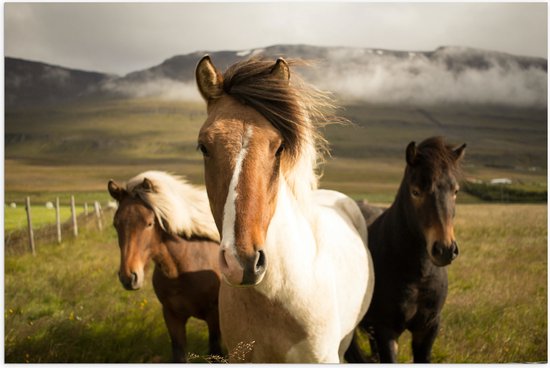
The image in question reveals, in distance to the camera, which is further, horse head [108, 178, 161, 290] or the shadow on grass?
the shadow on grass

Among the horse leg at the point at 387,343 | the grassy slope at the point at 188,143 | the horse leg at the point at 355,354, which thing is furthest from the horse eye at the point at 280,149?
the grassy slope at the point at 188,143

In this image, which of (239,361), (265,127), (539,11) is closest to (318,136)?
(265,127)

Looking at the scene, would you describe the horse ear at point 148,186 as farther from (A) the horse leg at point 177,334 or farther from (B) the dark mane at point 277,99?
(B) the dark mane at point 277,99

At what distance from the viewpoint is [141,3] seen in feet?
13.2

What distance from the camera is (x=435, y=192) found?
254 centimetres

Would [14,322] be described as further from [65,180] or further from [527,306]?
[527,306]

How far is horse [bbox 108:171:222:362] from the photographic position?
10.6ft

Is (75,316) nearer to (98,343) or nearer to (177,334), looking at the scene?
(98,343)

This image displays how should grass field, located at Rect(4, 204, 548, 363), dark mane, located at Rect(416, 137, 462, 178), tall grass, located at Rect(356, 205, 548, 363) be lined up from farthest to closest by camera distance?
grass field, located at Rect(4, 204, 548, 363) → tall grass, located at Rect(356, 205, 548, 363) → dark mane, located at Rect(416, 137, 462, 178)

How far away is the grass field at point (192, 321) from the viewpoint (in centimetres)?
376

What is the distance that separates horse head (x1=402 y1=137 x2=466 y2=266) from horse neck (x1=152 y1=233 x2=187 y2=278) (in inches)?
61.0

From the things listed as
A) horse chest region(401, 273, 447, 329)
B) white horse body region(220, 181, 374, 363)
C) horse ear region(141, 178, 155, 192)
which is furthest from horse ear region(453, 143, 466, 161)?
horse ear region(141, 178, 155, 192)

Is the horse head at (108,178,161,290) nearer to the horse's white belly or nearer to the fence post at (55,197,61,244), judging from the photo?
the horse's white belly

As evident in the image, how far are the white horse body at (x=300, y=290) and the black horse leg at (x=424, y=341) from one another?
654mm
